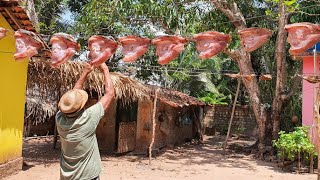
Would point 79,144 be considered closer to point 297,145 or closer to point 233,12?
point 297,145

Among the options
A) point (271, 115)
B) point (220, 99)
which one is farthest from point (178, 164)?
point (220, 99)

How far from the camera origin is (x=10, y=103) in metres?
7.77

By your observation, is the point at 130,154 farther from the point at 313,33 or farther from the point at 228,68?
the point at 228,68

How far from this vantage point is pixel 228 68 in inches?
888

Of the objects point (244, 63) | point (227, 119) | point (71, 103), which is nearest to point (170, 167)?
point (244, 63)

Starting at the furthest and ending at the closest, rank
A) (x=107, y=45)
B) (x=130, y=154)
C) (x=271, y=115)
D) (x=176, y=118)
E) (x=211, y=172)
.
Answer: (x=176, y=118) < (x=271, y=115) < (x=130, y=154) < (x=211, y=172) < (x=107, y=45)

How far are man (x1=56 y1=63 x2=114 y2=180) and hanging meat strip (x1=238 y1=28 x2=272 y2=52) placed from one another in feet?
6.65

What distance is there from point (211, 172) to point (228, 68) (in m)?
13.3

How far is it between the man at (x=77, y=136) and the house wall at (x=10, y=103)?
411 cm

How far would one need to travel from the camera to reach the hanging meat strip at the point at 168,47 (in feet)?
15.7

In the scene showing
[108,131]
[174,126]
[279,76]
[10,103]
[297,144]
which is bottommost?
[174,126]

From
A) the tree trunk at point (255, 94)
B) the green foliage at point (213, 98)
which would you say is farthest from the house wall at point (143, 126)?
the green foliage at point (213, 98)

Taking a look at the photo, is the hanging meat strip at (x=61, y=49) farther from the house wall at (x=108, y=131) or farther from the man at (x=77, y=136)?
the house wall at (x=108, y=131)

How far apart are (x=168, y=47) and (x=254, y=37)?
45.3 inches
